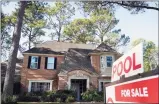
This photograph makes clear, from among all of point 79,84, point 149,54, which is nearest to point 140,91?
point 79,84

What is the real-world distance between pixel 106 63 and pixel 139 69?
66.4ft

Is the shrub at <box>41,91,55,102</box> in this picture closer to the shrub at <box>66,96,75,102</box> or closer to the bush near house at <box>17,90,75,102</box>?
the bush near house at <box>17,90,75,102</box>

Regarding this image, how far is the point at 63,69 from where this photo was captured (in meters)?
20.7

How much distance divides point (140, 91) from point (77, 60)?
20572 millimetres

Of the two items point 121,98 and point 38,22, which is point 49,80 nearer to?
point 38,22

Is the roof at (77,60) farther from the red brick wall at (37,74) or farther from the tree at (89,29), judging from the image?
the tree at (89,29)

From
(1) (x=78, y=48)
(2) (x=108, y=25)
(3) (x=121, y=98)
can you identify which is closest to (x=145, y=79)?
(3) (x=121, y=98)

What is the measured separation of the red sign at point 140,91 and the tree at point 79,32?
30.6 meters

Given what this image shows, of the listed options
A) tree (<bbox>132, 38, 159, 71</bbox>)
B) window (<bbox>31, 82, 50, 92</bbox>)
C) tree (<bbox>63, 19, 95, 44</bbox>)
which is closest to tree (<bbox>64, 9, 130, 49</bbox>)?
tree (<bbox>63, 19, 95, 44</bbox>)

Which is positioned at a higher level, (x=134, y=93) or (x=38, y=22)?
(x=38, y=22)

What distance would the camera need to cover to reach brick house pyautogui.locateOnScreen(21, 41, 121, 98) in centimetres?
2036

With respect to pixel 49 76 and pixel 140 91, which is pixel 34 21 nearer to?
pixel 49 76

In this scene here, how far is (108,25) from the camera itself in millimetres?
→ 33719

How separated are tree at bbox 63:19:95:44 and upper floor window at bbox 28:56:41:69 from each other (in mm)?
12508
